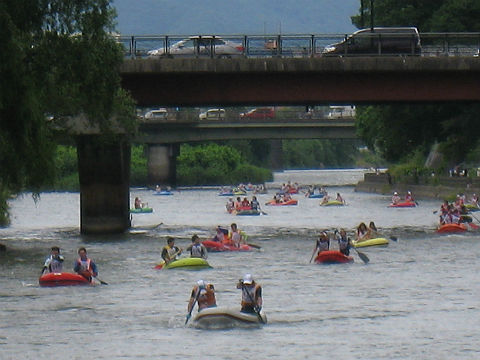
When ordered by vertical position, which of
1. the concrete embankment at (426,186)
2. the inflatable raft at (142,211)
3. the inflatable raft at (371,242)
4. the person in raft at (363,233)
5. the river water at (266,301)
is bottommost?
the river water at (266,301)

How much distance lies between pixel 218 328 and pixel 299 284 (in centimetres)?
1043

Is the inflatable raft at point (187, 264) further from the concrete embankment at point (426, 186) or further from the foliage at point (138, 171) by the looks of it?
the foliage at point (138, 171)

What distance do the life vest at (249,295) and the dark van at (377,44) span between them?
27571mm

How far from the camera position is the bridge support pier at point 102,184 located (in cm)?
6075

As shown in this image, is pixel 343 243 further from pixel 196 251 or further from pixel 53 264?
pixel 53 264

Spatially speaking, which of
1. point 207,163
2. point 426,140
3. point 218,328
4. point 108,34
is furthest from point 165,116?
point 218,328

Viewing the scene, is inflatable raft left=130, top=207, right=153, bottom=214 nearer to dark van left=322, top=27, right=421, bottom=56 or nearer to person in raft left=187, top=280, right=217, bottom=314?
dark van left=322, top=27, right=421, bottom=56

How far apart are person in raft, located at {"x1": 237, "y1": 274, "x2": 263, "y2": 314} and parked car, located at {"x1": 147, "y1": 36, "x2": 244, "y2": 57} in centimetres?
2573

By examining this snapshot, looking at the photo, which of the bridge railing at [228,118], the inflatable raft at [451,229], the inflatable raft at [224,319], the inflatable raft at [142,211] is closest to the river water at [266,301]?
the inflatable raft at [224,319]

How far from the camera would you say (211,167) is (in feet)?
518

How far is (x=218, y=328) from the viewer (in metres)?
32.1

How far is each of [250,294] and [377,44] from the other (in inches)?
1177

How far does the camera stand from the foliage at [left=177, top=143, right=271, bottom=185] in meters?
156

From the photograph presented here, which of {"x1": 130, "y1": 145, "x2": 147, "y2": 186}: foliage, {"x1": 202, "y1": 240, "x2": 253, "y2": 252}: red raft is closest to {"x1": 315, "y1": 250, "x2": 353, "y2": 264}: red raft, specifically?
{"x1": 202, "y1": 240, "x2": 253, "y2": 252}: red raft
